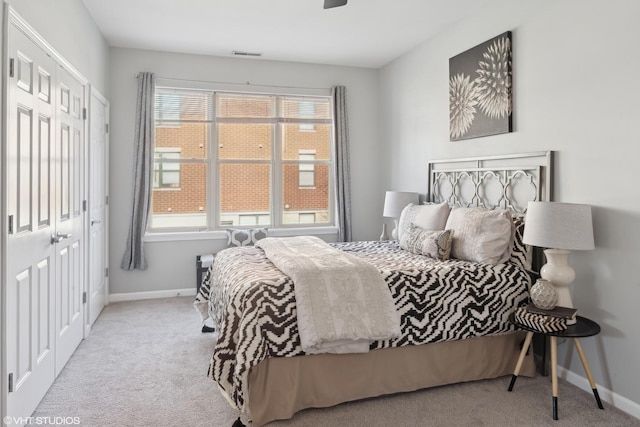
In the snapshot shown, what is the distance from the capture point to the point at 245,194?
528 cm

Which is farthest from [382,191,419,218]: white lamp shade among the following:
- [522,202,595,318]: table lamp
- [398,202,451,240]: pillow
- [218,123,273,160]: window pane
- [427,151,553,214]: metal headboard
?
[522,202,595,318]: table lamp

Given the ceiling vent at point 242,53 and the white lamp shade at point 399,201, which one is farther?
the ceiling vent at point 242,53

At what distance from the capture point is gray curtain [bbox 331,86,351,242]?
5348 mm

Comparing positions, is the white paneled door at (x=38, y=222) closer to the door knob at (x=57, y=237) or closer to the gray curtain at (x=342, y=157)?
the door knob at (x=57, y=237)

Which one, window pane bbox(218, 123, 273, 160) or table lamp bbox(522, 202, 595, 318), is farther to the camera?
window pane bbox(218, 123, 273, 160)

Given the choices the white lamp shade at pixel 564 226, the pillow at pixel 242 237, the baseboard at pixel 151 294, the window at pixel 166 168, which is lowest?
the baseboard at pixel 151 294

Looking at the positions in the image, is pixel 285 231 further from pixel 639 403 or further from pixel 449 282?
pixel 639 403

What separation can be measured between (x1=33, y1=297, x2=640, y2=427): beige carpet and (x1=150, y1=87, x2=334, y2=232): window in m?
2.12

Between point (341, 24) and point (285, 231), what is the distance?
94.5 inches

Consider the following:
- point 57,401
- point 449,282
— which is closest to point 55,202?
point 57,401

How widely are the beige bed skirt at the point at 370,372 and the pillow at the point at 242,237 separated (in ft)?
8.85

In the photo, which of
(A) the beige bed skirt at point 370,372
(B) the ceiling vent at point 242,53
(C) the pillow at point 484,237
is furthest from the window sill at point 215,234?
Answer: (A) the beige bed skirt at point 370,372

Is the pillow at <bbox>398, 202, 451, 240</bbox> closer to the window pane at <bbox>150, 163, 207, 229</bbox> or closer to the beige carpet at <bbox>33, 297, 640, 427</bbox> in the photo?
the beige carpet at <bbox>33, 297, 640, 427</bbox>

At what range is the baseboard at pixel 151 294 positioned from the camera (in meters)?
4.78
